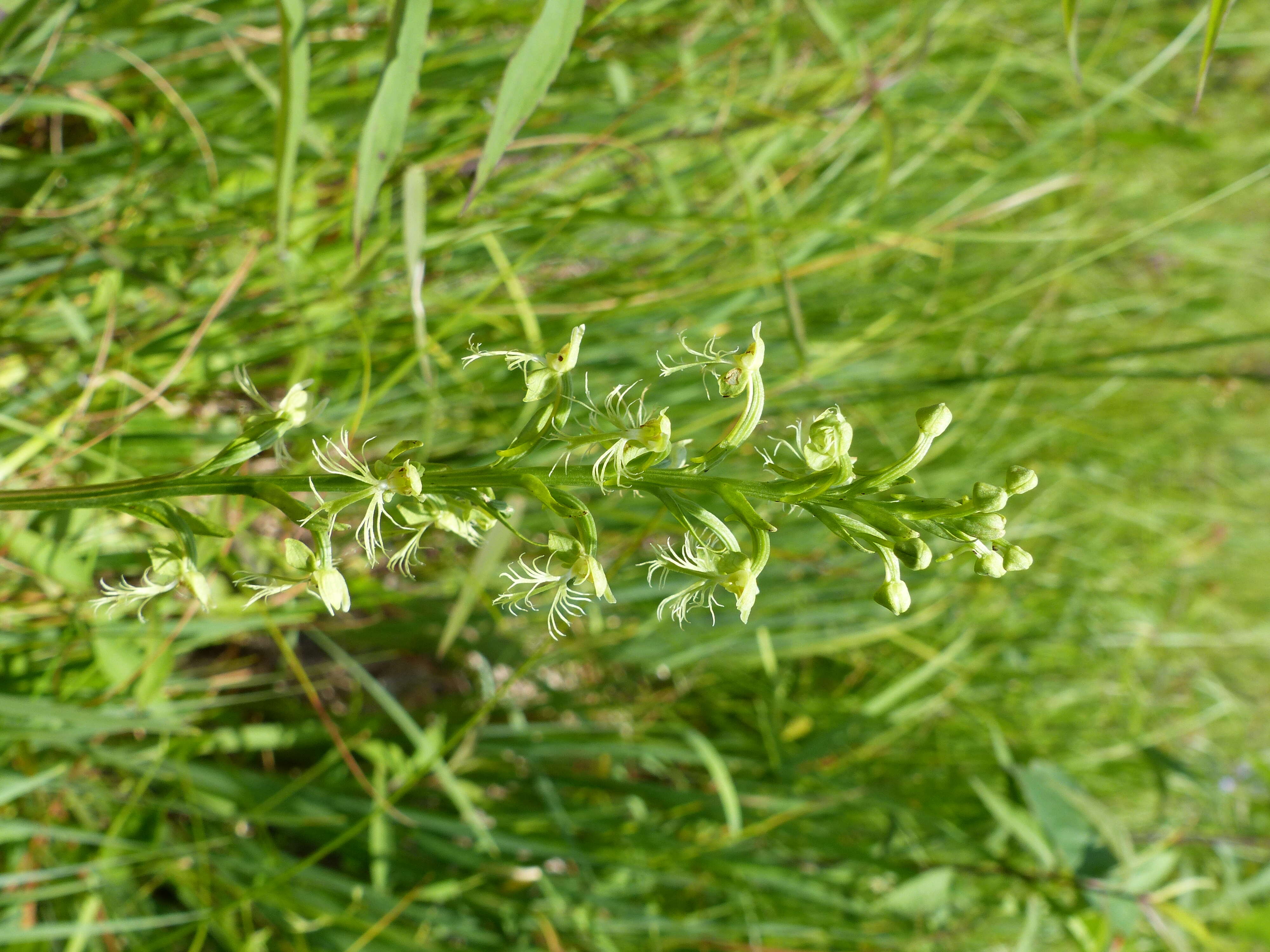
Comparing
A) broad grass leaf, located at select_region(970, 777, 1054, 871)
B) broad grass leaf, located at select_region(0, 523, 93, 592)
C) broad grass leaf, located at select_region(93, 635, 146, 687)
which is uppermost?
broad grass leaf, located at select_region(0, 523, 93, 592)

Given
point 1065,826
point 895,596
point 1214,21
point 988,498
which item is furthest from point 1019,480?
point 1065,826

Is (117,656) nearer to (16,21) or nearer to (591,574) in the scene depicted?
(16,21)

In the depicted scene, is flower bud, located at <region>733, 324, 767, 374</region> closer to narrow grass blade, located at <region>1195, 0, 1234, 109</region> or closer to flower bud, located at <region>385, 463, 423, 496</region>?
flower bud, located at <region>385, 463, 423, 496</region>

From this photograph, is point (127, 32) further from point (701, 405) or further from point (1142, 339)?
point (1142, 339)

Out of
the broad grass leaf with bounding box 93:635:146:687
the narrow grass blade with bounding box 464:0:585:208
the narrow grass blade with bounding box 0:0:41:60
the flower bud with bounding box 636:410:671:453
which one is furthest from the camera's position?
the broad grass leaf with bounding box 93:635:146:687

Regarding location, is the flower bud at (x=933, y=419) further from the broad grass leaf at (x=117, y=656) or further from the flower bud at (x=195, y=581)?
the broad grass leaf at (x=117, y=656)

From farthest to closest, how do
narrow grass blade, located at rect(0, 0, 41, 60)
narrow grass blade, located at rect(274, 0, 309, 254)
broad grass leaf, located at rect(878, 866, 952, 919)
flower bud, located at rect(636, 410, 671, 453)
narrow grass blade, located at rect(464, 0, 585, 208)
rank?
1. broad grass leaf, located at rect(878, 866, 952, 919)
2. narrow grass blade, located at rect(0, 0, 41, 60)
3. narrow grass blade, located at rect(274, 0, 309, 254)
4. narrow grass blade, located at rect(464, 0, 585, 208)
5. flower bud, located at rect(636, 410, 671, 453)

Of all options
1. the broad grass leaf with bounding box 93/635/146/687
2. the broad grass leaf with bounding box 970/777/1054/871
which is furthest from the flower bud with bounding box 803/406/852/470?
the broad grass leaf with bounding box 970/777/1054/871
